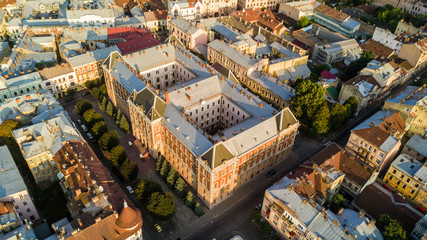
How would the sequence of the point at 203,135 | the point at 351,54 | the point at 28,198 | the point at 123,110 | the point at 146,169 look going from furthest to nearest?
1. the point at 351,54
2. the point at 123,110
3. the point at 146,169
4. the point at 203,135
5. the point at 28,198

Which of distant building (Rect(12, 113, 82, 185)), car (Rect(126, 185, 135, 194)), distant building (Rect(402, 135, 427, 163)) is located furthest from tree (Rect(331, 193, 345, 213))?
distant building (Rect(12, 113, 82, 185))

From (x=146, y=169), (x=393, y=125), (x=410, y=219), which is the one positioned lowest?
(x=146, y=169)

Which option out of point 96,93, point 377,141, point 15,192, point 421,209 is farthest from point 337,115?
point 15,192

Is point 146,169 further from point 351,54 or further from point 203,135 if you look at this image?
point 351,54

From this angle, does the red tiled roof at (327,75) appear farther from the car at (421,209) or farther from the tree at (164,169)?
the tree at (164,169)

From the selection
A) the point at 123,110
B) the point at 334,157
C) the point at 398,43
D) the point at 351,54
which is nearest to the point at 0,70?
the point at 123,110

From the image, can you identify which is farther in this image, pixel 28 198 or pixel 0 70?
pixel 0 70

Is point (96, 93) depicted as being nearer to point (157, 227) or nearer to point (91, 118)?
point (91, 118)
